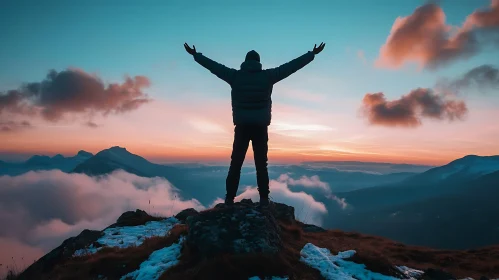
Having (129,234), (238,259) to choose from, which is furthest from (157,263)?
(129,234)

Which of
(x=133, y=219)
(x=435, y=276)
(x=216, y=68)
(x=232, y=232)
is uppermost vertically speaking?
(x=216, y=68)

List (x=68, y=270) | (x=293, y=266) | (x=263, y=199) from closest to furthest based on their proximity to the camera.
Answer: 1. (x=293, y=266)
2. (x=68, y=270)
3. (x=263, y=199)

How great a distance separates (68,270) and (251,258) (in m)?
6.66

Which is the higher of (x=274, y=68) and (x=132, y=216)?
(x=274, y=68)

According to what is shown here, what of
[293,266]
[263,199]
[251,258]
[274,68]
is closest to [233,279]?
[251,258]

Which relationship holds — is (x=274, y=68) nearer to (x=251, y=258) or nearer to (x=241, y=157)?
(x=241, y=157)

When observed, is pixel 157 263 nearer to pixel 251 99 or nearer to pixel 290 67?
pixel 251 99

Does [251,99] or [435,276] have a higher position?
[251,99]

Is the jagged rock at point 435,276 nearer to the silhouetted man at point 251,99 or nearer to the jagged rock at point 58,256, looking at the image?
the silhouetted man at point 251,99

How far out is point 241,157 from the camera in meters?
9.31

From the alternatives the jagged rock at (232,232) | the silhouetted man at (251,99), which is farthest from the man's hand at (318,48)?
the jagged rock at (232,232)

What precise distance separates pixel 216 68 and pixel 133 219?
12784mm

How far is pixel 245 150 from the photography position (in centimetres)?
930

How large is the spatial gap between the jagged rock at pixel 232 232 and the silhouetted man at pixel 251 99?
105 centimetres
